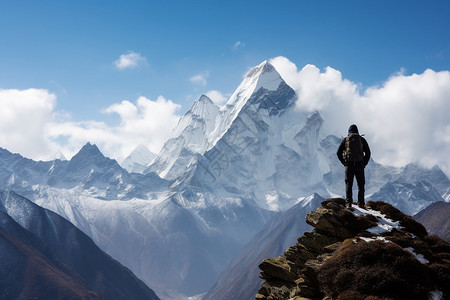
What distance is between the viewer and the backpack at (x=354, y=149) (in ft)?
94.6

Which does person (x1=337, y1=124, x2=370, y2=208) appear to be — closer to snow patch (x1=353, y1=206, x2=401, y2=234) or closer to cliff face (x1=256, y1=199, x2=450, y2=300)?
snow patch (x1=353, y1=206, x2=401, y2=234)

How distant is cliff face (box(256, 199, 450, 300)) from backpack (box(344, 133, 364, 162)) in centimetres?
302

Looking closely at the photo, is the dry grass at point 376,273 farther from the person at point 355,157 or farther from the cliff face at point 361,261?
the person at point 355,157

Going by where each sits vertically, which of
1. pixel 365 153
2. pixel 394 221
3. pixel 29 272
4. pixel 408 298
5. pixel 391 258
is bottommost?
pixel 408 298

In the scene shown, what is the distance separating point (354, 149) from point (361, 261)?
983 centimetres

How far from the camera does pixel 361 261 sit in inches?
821

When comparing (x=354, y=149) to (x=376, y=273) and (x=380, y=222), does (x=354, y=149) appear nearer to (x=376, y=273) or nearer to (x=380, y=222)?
(x=380, y=222)

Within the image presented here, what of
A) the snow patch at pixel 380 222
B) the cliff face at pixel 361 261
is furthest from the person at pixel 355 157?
the cliff face at pixel 361 261

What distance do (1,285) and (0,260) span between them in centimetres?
1379

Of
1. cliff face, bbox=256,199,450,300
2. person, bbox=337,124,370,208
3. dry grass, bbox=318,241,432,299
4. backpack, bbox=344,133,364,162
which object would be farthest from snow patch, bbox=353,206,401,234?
backpack, bbox=344,133,364,162

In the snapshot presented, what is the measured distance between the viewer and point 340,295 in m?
19.6

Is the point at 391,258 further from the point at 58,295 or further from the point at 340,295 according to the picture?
the point at 58,295

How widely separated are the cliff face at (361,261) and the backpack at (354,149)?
3019mm

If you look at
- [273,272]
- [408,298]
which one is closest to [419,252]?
[408,298]
